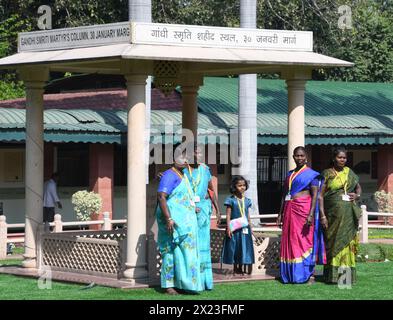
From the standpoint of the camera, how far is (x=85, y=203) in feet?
89.6

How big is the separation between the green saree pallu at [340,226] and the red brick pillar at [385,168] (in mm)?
18209

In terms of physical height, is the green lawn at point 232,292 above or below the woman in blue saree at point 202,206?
below

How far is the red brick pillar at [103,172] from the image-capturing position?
2833cm

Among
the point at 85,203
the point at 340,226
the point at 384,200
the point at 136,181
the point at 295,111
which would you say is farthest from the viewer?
the point at 384,200

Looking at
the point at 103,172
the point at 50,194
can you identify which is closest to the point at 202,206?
the point at 50,194

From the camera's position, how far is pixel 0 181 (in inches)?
1111

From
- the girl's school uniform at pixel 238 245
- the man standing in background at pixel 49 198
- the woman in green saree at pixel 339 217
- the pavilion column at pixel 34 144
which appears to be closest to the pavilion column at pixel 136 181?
the girl's school uniform at pixel 238 245

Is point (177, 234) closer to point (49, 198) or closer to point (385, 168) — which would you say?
point (49, 198)

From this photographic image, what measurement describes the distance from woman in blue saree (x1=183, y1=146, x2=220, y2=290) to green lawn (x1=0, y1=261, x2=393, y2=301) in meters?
0.25

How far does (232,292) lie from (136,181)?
1.87m

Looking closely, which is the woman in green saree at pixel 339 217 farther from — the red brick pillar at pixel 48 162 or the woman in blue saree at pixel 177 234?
the red brick pillar at pixel 48 162

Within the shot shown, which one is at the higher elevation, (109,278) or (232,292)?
(109,278)

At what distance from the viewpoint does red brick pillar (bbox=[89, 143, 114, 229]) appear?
28328 millimetres
